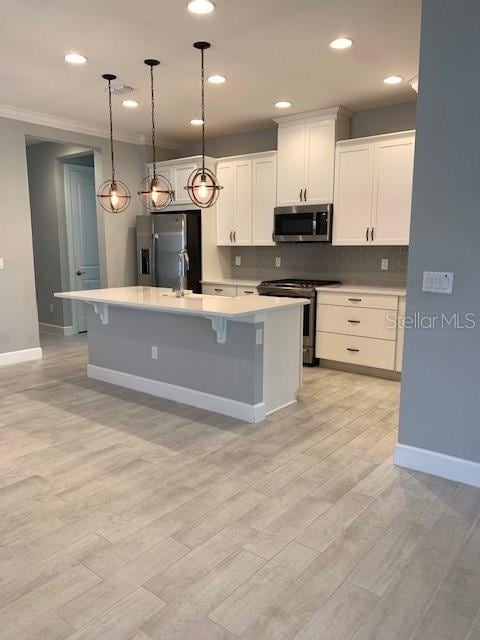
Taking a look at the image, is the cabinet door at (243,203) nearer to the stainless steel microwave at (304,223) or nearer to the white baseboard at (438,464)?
the stainless steel microwave at (304,223)

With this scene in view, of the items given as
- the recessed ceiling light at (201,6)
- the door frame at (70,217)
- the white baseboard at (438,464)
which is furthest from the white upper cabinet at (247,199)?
the white baseboard at (438,464)

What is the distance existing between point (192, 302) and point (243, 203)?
2.51 m

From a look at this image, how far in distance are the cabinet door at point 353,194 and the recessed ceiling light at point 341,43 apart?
1.43 meters

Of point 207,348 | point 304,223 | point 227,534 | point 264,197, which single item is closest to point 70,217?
point 264,197

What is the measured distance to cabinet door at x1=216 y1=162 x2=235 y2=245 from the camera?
5.93m

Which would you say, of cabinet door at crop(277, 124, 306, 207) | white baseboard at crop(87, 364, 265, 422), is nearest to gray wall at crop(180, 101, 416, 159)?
cabinet door at crop(277, 124, 306, 207)

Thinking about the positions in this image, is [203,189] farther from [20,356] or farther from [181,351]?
[20,356]

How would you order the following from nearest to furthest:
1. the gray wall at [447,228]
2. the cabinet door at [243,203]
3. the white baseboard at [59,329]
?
1. the gray wall at [447,228]
2. the cabinet door at [243,203]
3. the white baseboard at [59,329]

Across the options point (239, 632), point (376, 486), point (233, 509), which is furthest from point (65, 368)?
point (239, 632)

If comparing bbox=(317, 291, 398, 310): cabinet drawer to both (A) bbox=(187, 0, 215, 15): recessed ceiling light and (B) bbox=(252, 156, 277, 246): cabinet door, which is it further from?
(A) bbox=(187, 0, 215, 15): recessed ceiling light

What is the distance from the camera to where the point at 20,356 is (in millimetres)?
5449

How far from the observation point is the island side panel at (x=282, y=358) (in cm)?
362

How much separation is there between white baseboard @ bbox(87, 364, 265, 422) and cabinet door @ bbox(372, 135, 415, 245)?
2330 millimetres

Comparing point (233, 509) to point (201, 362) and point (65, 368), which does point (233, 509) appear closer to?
point (201, 362)
